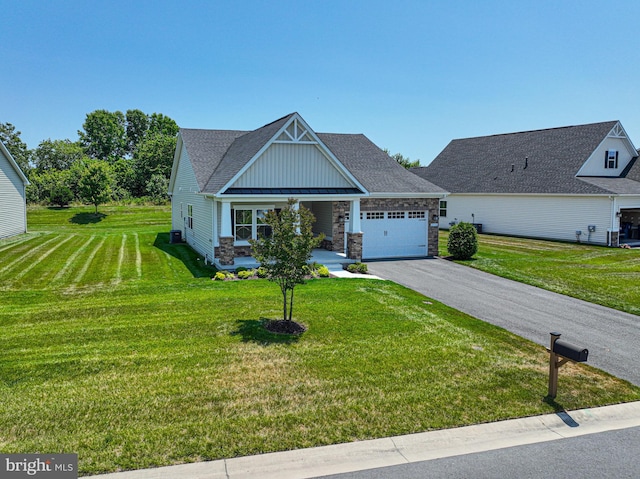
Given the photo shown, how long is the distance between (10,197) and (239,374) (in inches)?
Result: 1038

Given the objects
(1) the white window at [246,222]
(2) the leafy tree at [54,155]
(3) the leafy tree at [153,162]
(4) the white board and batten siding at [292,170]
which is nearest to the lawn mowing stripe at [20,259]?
(1) the white window at [246,222]

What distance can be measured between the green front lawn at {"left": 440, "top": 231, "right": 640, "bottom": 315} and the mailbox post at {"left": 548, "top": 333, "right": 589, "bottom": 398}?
7387mm

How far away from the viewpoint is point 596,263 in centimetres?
2134

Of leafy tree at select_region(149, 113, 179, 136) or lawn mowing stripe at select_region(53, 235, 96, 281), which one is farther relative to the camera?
leafy tree at select_region(149, 113, 179, 136)

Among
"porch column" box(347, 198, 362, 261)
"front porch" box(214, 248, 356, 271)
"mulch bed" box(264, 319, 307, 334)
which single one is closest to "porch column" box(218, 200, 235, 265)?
"front porch" box(214, 248, 356, 271)

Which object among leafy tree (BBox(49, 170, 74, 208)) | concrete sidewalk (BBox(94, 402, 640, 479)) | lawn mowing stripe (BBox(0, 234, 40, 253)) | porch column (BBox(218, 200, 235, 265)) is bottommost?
concrete sidewalk (BBox(94, 402, 640, 479))

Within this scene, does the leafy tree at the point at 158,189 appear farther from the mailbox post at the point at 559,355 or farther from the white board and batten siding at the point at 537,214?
the mailbox post at the point at 559,355

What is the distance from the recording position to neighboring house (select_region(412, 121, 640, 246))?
27.8 m

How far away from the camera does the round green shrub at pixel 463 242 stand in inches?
859

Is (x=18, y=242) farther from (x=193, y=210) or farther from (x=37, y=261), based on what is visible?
(x=193, y=210)

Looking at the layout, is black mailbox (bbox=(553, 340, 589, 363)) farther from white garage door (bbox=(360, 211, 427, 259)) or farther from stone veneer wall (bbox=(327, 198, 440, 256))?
white garage door (bbox=(360, 211, 427, 259))

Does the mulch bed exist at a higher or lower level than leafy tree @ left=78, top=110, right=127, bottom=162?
lower

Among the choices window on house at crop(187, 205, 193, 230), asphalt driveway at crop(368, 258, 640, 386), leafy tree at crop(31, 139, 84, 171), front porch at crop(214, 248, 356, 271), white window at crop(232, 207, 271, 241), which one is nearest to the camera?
asphalt driveway at crop(368, 258, 640, 386)

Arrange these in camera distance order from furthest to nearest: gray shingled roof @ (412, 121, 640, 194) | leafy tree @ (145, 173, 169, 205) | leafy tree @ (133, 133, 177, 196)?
1. leafy tree @ (133, 133, 177, 196)
2. leafy tree @ (145, 173, 169, 205)
3. gray shingled roof @ (412, 121, 640, 194)
